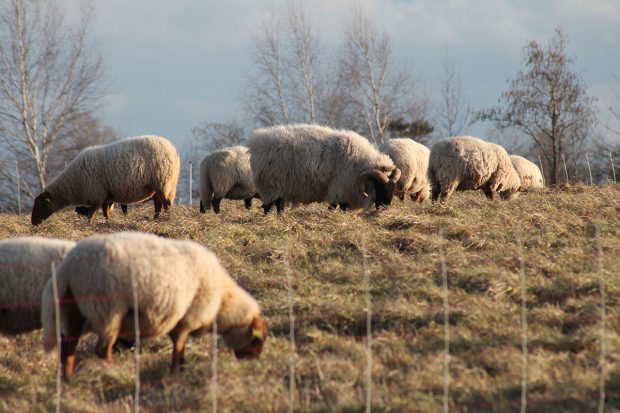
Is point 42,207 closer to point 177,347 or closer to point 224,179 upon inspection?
point 224,179

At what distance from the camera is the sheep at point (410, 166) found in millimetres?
15656

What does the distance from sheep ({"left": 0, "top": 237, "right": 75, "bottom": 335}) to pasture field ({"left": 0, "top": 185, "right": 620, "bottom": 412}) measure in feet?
0.94

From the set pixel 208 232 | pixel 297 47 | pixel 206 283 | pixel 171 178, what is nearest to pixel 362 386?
pixel 206 283

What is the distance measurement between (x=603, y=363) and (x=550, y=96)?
26384mm

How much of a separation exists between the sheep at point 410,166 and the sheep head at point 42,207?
6576 mm

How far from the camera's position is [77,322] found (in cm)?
567

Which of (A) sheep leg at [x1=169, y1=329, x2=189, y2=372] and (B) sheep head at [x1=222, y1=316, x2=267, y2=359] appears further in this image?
(B) sheep head at [x1=222, y1=316, x2=267, y2=359]

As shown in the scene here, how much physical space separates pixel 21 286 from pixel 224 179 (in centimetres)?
1123

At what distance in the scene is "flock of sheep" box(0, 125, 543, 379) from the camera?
18.2 feet

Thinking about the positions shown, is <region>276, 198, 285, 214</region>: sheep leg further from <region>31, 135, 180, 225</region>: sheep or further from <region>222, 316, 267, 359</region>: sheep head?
<region>222, 316, 267, 359</region>: sheep head

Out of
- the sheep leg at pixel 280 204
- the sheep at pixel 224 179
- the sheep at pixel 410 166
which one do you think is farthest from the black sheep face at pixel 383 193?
the sheep at pixel 224 179

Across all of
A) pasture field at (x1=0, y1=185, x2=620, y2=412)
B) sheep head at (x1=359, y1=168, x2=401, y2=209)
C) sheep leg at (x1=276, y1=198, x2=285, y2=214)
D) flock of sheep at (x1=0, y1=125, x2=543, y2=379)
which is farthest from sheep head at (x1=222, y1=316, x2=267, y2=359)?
sheep leg at (x1=276, y1=198, x2=285, y2=214)

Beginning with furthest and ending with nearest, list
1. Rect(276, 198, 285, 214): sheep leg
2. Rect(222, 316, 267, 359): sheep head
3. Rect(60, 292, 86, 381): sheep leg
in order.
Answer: Rect(276, 198, 285, 214): sheep leg, Rect(222, 316, 267, 359): sheep head, Rect(60, 292, 86, 381): sheep leg

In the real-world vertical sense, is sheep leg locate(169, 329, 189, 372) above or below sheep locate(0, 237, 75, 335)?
below
